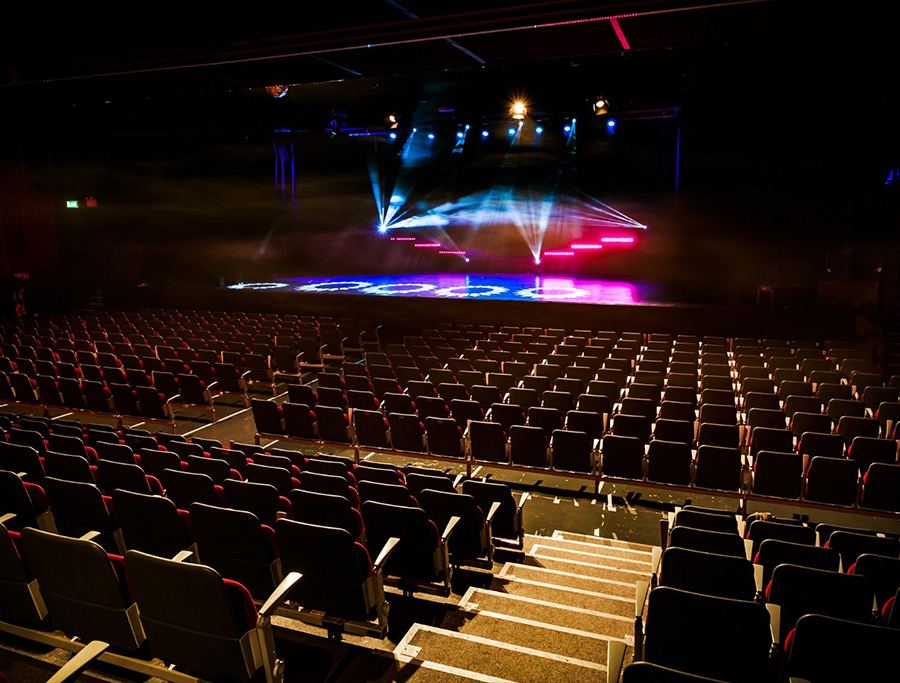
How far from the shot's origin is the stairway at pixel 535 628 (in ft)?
9.35

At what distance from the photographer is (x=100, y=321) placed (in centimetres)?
1384

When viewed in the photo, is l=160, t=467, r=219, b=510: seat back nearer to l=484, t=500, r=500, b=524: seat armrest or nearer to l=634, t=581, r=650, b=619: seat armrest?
l=484, t=500, r=500, b=524: seat armrest

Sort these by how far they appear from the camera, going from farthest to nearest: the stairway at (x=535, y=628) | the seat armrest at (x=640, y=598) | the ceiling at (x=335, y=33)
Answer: the ceiling at (x=335, y=33) < the seat armrest at (x=640, y=598) < the stairway at (x=535, y=628)

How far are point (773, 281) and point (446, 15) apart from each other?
41.2ft

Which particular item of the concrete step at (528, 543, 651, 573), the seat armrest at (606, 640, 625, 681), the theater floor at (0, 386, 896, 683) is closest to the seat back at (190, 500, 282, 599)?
the theater floor at (0, 386, 896, 683)

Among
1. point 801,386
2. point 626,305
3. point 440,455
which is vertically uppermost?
point 626,305

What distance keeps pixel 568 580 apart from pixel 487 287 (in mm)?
12728

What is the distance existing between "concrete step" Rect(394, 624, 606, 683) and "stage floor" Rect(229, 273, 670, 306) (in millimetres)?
10812

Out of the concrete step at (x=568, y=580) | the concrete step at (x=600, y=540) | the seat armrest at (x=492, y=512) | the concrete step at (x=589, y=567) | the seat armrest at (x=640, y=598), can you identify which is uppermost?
the seat armrest at (x=492, y=512)

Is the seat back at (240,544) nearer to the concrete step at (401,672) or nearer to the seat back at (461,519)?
the concrete step at (401,672)

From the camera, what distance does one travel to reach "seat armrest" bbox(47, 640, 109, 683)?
226 centimetres

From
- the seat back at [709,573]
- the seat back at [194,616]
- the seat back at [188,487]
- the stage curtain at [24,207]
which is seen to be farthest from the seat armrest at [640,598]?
the stage curtain at [24,207]

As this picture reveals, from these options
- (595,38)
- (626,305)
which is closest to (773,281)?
(626,305)

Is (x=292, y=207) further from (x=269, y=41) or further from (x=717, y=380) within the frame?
(x=717, y=380)
